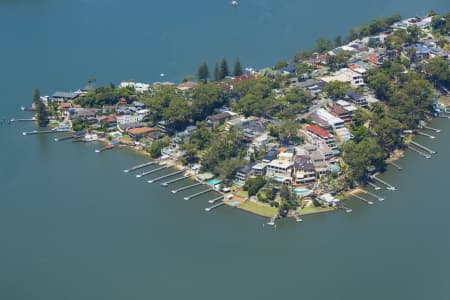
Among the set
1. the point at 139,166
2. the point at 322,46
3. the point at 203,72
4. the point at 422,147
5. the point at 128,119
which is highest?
the point at 322,46

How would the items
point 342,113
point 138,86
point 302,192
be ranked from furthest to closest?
1. point 138,86
2. point 342,113
3. point 302,192

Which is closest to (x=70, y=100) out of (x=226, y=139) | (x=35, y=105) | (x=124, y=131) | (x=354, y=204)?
(x=35, y=105)

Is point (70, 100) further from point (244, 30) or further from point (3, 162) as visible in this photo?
point (244, 30)

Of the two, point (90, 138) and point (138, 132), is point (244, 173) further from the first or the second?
point (90, 138)

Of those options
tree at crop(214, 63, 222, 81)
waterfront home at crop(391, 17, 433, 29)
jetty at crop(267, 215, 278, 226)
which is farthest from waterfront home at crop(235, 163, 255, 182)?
waterfront home at crop(391, 17, 433, 29)

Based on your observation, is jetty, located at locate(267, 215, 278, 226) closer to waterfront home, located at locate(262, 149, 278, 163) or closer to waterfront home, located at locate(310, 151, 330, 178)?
waterfront home, located at locate(310, 151, 330, 178)

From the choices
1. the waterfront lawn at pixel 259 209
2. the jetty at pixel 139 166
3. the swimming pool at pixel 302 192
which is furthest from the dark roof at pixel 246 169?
the jetty at pixel 139 166

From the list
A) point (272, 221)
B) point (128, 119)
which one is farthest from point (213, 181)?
point (128, 119)
